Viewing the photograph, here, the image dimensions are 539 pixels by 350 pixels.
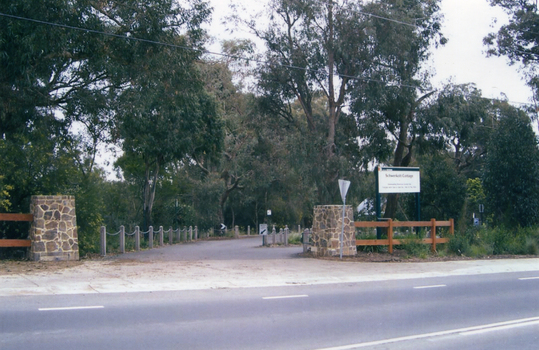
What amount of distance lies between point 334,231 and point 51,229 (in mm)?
10594

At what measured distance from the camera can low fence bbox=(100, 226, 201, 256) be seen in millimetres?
20859

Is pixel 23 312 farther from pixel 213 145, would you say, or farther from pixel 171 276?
pixel 213 145

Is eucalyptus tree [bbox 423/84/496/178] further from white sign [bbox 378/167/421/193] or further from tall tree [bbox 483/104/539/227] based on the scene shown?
white sign [bbox 378/167/421/193]

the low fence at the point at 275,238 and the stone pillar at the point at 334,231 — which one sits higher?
the stone pillar at the point at 334,231

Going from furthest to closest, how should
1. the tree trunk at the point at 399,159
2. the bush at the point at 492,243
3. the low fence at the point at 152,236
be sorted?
the tree trunk at the point at 399,159
the bush at the point at 492,243
the low fence at the point at 152,236

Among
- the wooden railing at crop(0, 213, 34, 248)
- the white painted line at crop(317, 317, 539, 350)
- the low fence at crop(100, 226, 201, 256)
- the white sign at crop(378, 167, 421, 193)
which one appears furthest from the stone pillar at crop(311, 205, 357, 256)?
the white painted line at crop(317, 317, 539, 350)

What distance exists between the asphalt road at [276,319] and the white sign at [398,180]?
372 inches

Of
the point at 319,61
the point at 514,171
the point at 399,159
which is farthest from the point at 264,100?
the point at 514,171

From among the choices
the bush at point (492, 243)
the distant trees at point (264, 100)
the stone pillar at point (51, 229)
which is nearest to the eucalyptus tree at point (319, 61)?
the distant trees at point (264, 100)

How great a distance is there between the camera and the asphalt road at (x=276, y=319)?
8055 mm

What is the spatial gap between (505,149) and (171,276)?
20.5 metres

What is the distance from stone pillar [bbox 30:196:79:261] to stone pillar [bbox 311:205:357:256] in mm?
9664

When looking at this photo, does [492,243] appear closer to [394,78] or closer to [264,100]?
[394,78]

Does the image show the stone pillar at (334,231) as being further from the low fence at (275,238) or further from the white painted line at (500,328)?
the low fence at (275,238)
